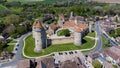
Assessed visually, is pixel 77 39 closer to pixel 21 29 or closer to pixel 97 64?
pixel 97 64

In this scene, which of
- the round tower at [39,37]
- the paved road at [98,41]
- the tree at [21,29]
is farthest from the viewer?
the tree at [21,29]

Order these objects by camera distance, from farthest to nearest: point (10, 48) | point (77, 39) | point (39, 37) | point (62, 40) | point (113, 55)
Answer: point (62, 40), point (10, 48), point (77, 39), point (39, 37), point (113, 55)

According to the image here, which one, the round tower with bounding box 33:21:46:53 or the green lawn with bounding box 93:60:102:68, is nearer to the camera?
the green lawn with bounding box 93:60:102:68

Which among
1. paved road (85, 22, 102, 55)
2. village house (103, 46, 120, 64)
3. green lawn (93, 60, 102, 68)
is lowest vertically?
paved road (85, 22, 102, 55)

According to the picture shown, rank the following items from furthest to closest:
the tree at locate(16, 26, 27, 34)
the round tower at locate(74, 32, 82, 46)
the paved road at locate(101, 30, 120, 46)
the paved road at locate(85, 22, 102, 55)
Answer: the tree at locate(16, 26, 27, 34)
the paved road at locate(101, 30, 120, 46)
the round tower at locate(74, 32, 82, 46)
the paved road at locate(85, 22, 102, 55)

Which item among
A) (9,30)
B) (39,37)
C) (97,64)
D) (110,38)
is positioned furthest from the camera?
(9,30)

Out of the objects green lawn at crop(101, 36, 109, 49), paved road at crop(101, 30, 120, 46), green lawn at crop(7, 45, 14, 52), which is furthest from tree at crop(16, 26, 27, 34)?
paved road at crop(101, 30, 120, 46)

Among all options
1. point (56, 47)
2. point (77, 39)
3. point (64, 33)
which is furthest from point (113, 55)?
point (64, 33)

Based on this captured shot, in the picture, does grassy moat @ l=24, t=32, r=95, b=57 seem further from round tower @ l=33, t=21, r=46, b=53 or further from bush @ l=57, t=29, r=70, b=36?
bush @ l=57, t=29, r=70, b=36

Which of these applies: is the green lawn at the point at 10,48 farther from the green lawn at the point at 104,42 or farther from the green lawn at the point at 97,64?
the green lawn at the point at 104,42

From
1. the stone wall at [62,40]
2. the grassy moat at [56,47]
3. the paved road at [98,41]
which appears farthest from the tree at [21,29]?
the paved road at [98,41]
